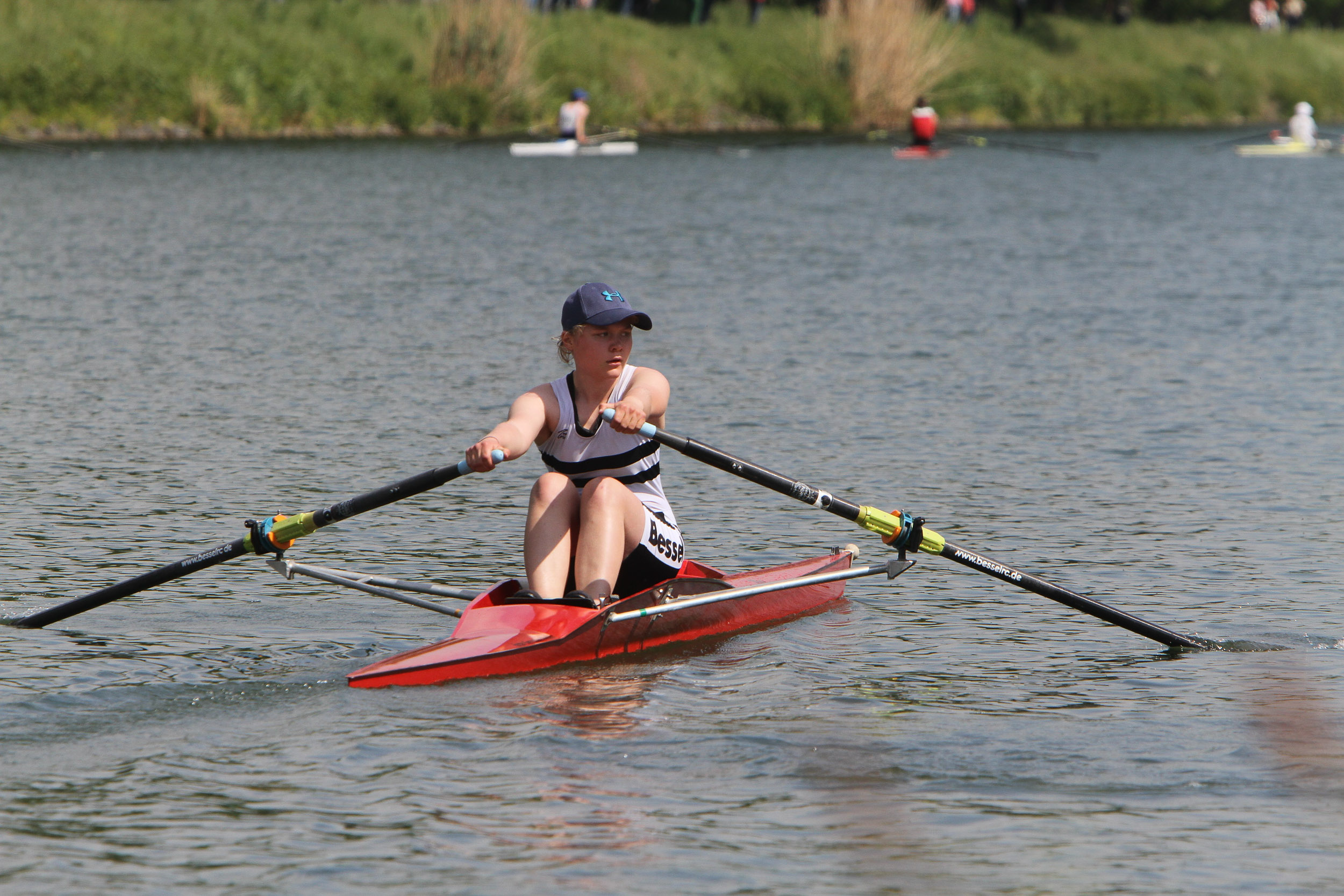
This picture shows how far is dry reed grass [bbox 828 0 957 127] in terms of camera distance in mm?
50562

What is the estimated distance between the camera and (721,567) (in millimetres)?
9891

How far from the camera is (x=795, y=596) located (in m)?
9.00

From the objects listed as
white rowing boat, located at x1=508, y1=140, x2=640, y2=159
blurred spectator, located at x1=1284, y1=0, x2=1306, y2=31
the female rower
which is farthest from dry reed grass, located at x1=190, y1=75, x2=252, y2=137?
blurred spectator, located at x1=1284, y1=0, x2=1306, y2=31

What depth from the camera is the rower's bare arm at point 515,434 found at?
24.5ft

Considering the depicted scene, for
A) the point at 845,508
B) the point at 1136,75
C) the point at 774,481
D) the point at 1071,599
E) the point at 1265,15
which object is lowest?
the point at 1071,599

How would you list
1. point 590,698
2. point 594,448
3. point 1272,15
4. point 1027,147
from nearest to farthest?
point 590,698
point 594,448
point 1027,147
point 1272,15

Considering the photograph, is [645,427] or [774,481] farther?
[774,481]

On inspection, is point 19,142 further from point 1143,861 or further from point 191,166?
point 1143,861

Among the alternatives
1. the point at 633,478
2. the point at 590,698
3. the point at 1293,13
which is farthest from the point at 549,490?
the point at 1293,13

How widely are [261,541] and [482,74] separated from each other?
42.2 m

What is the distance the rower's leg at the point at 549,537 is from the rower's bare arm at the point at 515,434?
0.22 meters

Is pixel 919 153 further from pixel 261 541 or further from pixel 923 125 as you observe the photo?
pixel 261 541

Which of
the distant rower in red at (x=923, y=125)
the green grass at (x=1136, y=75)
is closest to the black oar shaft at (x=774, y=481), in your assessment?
the distant rower in red at (x=923, y=125)

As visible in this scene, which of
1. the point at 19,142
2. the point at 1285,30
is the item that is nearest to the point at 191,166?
the point at 19,142
